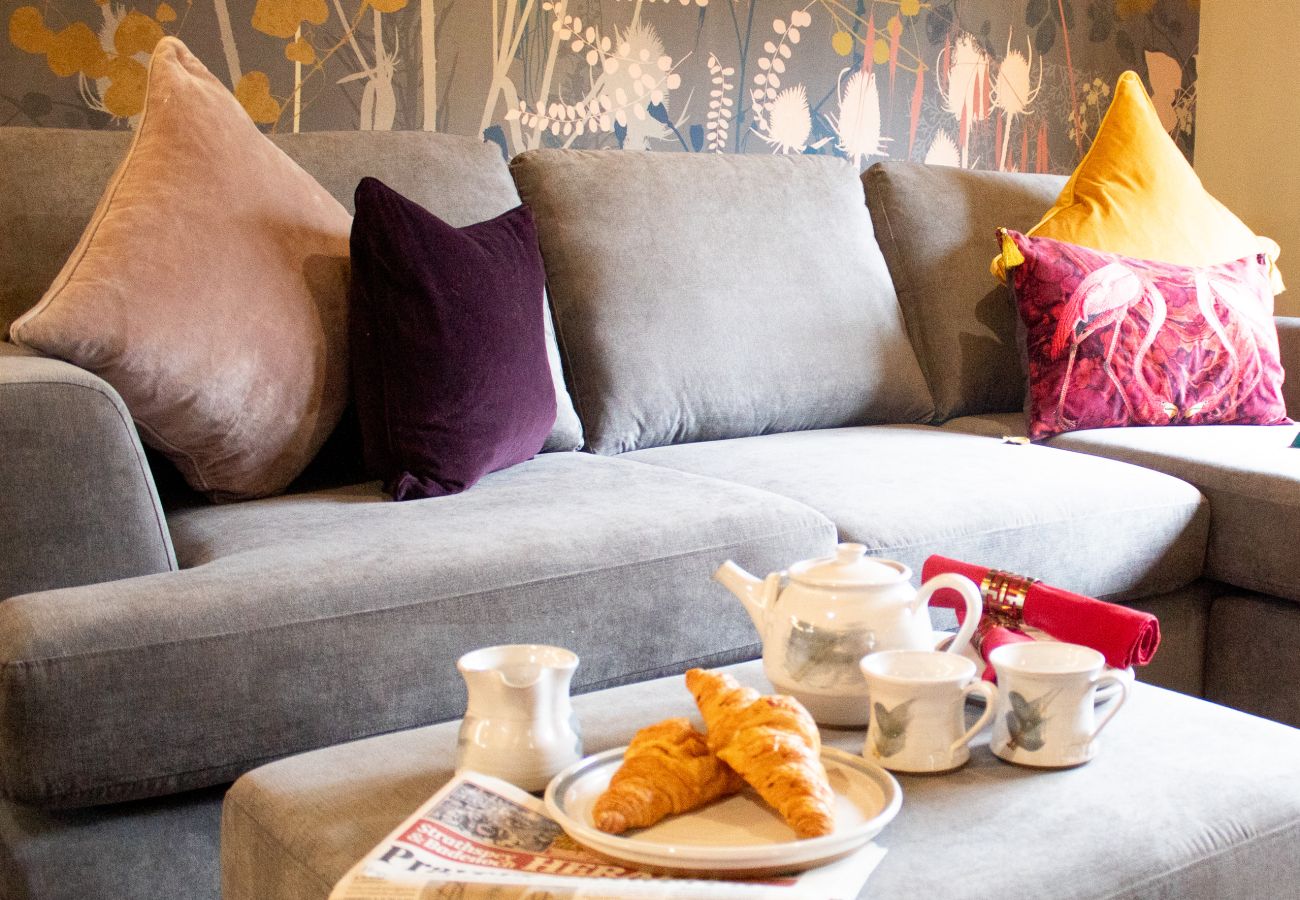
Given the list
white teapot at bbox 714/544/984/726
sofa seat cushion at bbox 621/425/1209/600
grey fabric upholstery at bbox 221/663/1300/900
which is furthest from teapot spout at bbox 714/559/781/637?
sofa seat cushion at bbox 621/425/1209/600

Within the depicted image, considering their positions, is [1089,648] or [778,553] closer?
[1089,648]

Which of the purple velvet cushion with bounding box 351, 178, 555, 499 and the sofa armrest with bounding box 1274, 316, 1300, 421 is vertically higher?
the purple velvet cushion with bounding box 351, 178, 555, 499

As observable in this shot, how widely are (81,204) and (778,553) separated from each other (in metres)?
1.12

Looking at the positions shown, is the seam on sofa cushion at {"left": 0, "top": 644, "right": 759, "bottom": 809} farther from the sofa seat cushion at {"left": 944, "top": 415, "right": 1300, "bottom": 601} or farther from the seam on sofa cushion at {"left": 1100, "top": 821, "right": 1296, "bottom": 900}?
the sofa seat cushion at {"left": 944, "top": 415, "right": 1300, "bottom": 601}

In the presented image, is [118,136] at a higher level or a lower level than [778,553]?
higher

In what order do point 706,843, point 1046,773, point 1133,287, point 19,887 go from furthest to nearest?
point 1133,287, point 19,887, point 1046,773, point 706,843

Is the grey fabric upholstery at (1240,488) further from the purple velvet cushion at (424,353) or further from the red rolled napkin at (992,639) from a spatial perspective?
the purple velvet cushion at (424,353)

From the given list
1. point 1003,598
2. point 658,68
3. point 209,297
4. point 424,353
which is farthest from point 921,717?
point 658,68

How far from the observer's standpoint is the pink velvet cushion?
1.56 metres

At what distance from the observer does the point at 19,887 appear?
1236mm

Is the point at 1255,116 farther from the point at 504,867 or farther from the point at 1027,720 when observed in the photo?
the point at 504,867

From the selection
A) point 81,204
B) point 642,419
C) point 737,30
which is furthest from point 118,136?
point 737,30

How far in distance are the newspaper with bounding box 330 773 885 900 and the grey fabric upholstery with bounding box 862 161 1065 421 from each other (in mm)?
1882

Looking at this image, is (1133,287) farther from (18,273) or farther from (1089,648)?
(18,273)
